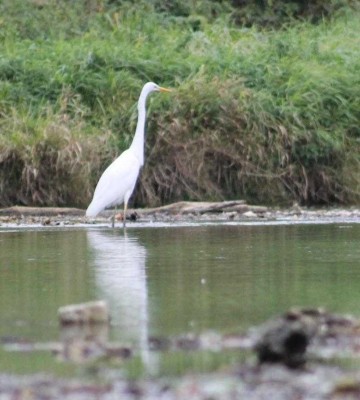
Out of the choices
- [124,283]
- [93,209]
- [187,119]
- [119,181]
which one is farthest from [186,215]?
[124,283]

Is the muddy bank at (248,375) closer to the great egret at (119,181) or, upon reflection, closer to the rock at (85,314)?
the rock at (85,314)

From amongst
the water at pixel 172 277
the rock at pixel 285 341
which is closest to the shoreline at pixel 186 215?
the water at pixel 172 277

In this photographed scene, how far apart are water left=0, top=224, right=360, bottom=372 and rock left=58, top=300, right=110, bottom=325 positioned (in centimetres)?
8

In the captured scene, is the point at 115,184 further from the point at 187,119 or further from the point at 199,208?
the point at 187,119

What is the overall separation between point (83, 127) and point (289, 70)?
359 cm

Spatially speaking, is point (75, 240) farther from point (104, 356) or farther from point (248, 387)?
point (248, 387)

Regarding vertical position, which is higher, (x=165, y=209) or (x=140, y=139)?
(x=140, y=139)

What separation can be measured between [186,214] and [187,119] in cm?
251

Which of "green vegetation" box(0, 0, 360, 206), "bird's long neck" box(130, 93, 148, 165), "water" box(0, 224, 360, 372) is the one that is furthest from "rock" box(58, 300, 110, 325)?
"green vegetation" box(0, 0, 360, 206)

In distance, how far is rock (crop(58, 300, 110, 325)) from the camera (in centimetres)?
779

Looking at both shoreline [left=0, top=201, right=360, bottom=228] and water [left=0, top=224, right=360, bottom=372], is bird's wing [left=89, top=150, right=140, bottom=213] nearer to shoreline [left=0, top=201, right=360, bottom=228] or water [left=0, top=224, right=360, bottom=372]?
shoreline [left=0, top=201, right=360, bottom=228]

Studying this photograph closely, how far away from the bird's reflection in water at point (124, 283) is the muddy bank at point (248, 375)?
1.15 feet

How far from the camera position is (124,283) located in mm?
10008

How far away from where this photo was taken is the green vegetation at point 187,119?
62.0 feet
